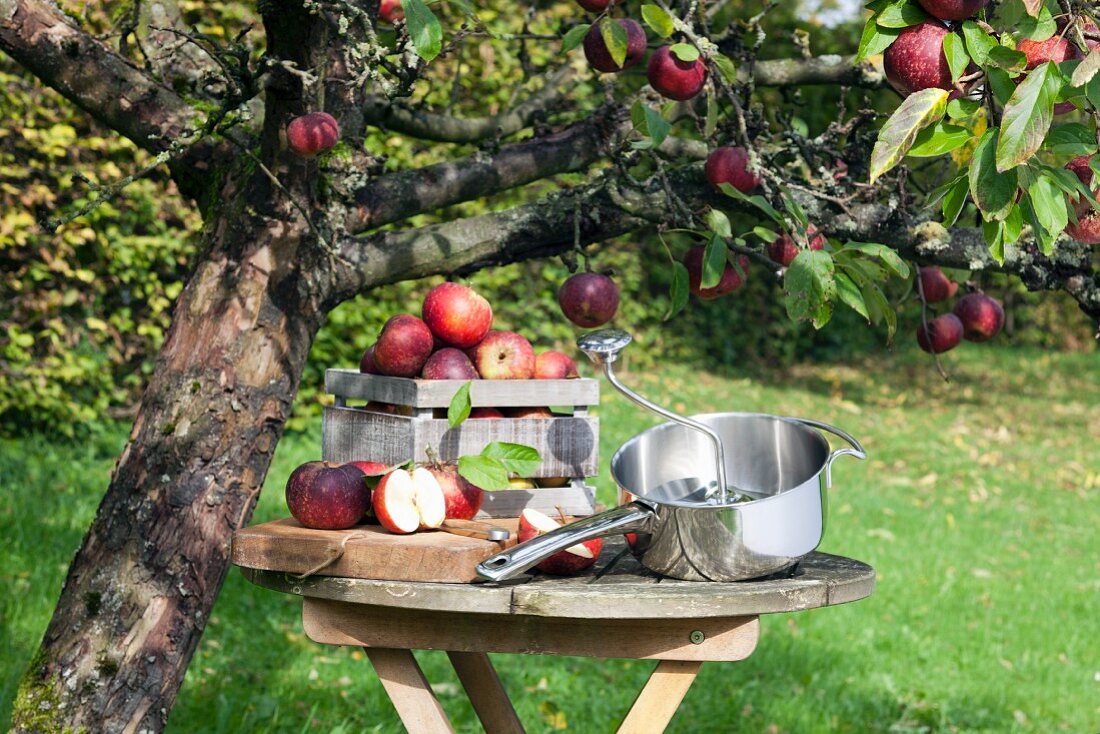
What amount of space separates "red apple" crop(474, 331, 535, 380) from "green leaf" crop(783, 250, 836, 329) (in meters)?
0.60

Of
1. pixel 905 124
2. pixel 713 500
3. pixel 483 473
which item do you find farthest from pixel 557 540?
pixel 905 124

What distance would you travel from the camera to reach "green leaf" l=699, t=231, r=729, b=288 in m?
2.06

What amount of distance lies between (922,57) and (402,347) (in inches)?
44.1

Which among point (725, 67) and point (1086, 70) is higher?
point (1086, 70)

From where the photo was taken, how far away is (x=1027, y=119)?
1215mm

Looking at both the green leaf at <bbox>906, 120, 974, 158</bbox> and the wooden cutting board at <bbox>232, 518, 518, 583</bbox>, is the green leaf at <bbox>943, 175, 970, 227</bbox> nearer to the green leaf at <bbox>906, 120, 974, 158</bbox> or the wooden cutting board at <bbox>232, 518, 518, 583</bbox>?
the green leaf at <bbox>906, 120, 974, 158</bbox>

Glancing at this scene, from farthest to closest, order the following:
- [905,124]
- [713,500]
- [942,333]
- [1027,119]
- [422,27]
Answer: [942,333], [713,500], [422,27], [905,124], [1027,119]

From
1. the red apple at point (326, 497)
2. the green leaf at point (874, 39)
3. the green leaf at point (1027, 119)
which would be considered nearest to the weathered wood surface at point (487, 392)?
the red apple at point (326, 497)

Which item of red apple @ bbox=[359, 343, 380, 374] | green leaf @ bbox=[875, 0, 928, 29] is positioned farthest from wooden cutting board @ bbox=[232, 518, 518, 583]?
green leaf @ bbox=[875, 0, 928, 29]

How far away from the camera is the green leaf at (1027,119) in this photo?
1213 mm

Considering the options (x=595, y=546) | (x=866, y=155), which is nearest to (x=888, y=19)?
(x=595, y=546)

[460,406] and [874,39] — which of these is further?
[460,406]

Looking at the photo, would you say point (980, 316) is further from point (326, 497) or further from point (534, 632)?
point (326, 497)

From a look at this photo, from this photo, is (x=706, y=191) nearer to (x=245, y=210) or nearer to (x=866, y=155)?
(x=866, y=155)
